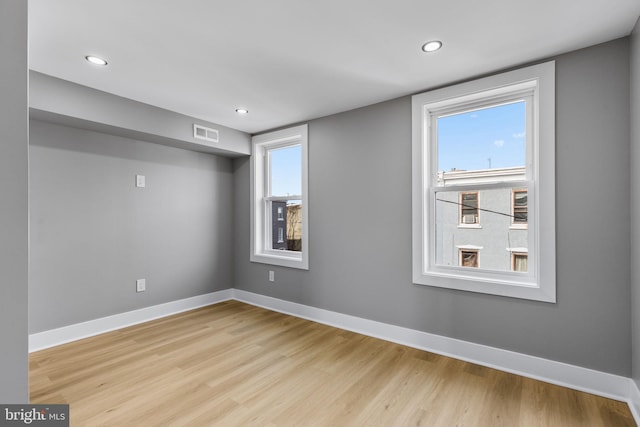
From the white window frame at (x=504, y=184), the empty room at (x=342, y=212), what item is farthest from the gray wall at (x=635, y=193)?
the white window frame at (x=504, y=184)

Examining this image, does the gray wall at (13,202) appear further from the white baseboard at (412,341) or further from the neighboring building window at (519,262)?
the neighboring building window at (519,262)

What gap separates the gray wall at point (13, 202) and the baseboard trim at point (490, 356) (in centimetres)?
264

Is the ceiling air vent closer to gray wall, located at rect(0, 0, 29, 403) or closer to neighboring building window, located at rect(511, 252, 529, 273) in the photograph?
gray wall, located at rect(0, 0, 29, 403)

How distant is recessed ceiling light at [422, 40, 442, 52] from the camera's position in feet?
6.59

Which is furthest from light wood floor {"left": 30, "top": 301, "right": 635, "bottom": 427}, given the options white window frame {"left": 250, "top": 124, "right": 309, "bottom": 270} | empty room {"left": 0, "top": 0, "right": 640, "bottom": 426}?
white window frame {"left": 250, "top": 124, "right": 309, "bottom": 270}

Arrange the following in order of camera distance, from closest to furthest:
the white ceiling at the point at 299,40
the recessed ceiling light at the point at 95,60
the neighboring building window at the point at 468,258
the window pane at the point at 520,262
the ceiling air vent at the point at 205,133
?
1. the white ceiling at the point at 299,40
2. the recessed ceiling light at the point at 95,60
3. the window pane at the point at 520,262
4. the neighboring building window at the point at 468,258
5. the ceiling air vent at the point at 205,133

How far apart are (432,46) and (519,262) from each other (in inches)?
69.4

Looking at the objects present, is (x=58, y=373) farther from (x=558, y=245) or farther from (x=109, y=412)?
(x=558, y=245)

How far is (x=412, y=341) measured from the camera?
2.81 metres

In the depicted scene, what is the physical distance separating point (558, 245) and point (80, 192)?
4.15 m

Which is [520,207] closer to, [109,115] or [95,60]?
[95,60]

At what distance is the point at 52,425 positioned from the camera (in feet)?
4.78

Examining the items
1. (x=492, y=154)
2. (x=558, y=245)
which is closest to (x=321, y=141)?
(x=492, y=154)

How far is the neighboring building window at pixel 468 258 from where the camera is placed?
2633mm
